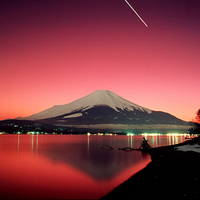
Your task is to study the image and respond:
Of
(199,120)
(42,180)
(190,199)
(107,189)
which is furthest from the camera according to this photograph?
(199,120)

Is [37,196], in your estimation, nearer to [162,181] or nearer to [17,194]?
[17,194]

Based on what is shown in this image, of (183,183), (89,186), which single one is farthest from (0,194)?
(183,183)

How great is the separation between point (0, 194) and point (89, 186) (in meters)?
6.01

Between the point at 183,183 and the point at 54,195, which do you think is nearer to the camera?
the point at 183,183

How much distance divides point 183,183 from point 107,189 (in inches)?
211

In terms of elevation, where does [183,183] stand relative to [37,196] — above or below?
above

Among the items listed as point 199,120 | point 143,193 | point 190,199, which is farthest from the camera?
point 199,120

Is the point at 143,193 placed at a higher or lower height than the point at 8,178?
higher

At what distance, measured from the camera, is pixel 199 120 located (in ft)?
150

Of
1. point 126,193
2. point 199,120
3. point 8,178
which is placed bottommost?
point 8,178

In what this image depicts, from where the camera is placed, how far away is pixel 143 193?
11.0 meters

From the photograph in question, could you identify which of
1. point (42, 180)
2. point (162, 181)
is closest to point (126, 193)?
point (162, 181)

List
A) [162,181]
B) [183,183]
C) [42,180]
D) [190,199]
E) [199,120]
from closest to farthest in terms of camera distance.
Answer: [190,199] < [183,183] < [162,181] < [42,180] < [199,120]

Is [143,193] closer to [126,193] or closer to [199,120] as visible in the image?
[126,193]
